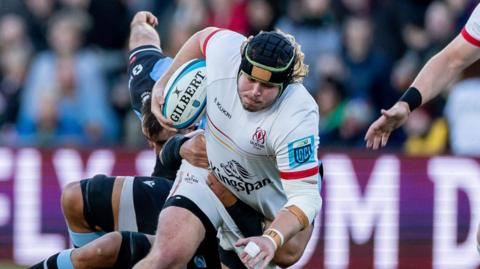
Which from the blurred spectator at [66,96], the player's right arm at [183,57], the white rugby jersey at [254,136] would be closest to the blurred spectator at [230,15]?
the blurred spectator at [66,96]

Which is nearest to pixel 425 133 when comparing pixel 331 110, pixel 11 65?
pixel 331 110

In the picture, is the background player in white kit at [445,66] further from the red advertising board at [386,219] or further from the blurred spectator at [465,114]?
the blurred spectator at [465,114]

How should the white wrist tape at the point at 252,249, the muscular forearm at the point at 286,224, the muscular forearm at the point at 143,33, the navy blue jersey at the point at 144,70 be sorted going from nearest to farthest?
1. the white wrist tape at the point at 252,249
2. the muscular forearm at the point at 286,224
3. the navy blue jersey at the point at 144,70
4. the muscular forearm at the point at 143,33

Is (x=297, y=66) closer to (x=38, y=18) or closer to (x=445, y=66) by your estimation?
(x=445, y=66)

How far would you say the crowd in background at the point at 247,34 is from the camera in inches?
519

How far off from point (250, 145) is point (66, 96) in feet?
21.7

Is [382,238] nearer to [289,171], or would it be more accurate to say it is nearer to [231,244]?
[231,244]

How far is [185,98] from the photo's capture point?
7.98m

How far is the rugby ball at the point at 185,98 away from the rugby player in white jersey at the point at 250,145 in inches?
2.2

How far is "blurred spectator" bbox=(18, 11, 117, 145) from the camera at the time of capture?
13.9 m

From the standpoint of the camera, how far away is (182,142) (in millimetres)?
8344

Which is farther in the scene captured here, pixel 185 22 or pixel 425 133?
pixel 185 22

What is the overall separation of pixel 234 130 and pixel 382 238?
172 inches

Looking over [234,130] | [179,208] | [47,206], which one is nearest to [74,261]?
[179,208]
